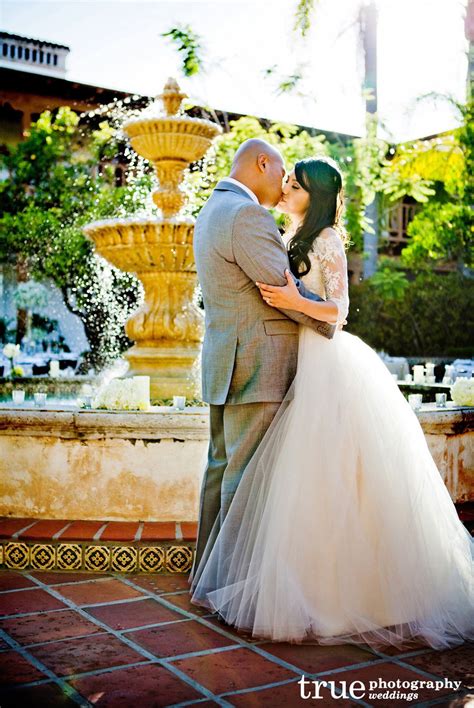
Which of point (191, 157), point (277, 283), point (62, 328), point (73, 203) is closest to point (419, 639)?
point (277, 283)

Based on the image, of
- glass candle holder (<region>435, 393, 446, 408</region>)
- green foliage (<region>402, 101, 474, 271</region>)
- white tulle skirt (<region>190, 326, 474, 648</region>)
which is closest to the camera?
white tulle skirt (<region>190, 326, 474, 648</region>)

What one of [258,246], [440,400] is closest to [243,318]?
[258,246]

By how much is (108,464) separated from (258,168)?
2.05 metres

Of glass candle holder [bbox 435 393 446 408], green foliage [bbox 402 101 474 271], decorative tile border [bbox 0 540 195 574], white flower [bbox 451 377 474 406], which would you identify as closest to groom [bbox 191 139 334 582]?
decorative tile border [bbox 0 540 195 574]

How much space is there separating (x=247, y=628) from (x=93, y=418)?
6.09ft

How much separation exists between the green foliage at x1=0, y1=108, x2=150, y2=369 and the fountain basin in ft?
54.5

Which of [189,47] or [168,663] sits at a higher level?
[189,47]

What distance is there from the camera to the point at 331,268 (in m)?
3.59

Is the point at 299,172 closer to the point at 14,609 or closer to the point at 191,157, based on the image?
the point at 14,609

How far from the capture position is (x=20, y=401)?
17.8ft

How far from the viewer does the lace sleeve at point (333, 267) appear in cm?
356

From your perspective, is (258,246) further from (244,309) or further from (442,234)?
(442,234)

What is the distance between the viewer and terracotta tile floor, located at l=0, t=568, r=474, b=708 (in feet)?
8.74

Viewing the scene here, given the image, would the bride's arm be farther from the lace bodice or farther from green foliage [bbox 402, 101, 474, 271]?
green foliage [bbox 402, 101, 474, 271]
